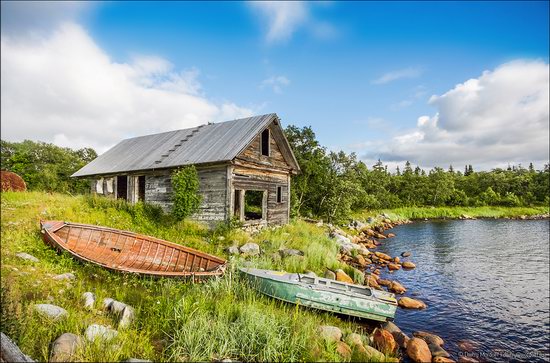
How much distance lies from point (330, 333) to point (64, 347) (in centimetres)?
499

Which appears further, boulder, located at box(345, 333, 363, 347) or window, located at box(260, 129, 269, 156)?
window, located at box(260, 129, 269, 156)

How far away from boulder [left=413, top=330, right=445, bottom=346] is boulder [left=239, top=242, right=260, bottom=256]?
6.48 m

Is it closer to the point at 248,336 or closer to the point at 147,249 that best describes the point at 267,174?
the point at 147,249

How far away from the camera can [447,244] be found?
22875mm

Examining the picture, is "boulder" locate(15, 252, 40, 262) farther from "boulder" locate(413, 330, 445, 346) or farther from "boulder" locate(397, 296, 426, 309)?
"boulder" locate(397, 296, 426, 309)

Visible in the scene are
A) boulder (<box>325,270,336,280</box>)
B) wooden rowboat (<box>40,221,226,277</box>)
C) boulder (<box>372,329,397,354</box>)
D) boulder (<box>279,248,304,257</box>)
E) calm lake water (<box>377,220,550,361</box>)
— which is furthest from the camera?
boulder (<box>279,248,304,257</box>)

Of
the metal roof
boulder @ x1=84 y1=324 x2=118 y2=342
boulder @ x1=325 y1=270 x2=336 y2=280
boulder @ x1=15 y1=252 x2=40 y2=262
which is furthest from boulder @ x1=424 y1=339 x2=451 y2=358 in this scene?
boulder @ x1=15 y1=252 x2=40 y2=262

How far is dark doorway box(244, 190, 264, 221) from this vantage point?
23.0 meters

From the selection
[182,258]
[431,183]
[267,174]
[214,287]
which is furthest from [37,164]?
[431,183]

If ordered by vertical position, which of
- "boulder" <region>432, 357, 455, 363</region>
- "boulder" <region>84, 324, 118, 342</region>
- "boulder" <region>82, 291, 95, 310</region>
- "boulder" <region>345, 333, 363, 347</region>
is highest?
"boulder" <region>82, 291, 95, 310</region>

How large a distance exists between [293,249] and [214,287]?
6361mm

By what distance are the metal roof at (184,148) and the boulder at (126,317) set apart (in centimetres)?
906

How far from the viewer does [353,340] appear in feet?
21.9

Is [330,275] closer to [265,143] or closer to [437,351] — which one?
[437,351]
